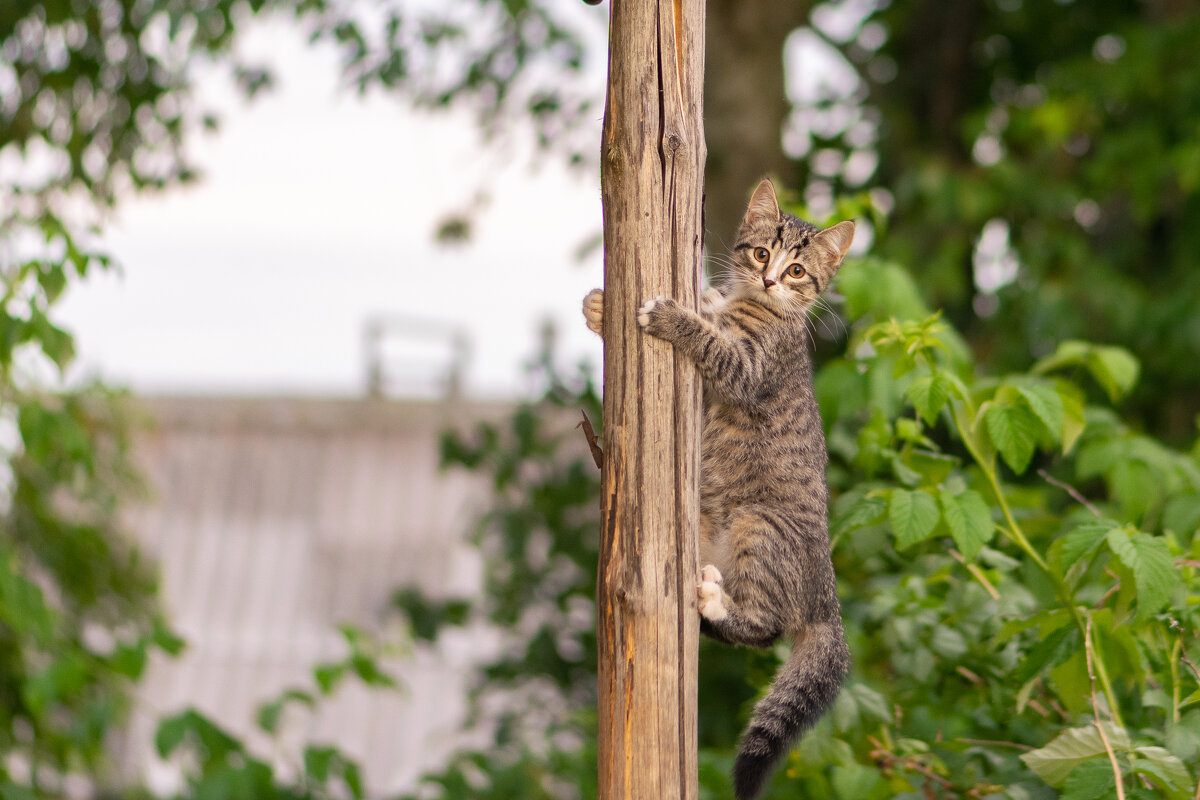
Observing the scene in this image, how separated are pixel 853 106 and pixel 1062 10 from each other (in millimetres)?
1324

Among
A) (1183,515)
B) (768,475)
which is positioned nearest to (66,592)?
(768,475)

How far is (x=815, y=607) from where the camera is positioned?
7.25 feet

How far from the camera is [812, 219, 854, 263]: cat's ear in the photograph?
2.42 metres

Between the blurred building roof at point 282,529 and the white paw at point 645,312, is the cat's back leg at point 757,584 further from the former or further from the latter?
the blurred building roof at point 282,529

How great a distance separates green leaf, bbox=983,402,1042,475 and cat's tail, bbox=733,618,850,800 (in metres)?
0.52

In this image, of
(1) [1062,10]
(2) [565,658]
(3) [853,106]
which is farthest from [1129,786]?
(1) [1062,10]

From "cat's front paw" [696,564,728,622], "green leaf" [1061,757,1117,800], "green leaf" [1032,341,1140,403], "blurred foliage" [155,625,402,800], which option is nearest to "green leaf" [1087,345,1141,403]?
"green leaf" [1032,341,1140,403]

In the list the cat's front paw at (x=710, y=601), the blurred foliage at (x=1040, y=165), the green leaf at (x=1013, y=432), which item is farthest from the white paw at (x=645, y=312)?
the blurred foliage at (x=1040, y=165)

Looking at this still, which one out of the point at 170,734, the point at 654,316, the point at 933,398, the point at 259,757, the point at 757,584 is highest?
the point at 654,316

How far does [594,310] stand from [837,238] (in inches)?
28.5

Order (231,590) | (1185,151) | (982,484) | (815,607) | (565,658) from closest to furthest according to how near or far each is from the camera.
Result: (815,607) < (982,484) < (1185,151) < (565,658) < (231,590)

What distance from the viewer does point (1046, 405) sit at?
2.02 meters

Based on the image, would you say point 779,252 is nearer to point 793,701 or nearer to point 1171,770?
point 793,701

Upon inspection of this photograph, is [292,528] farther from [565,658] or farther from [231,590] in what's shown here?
[565,658]
